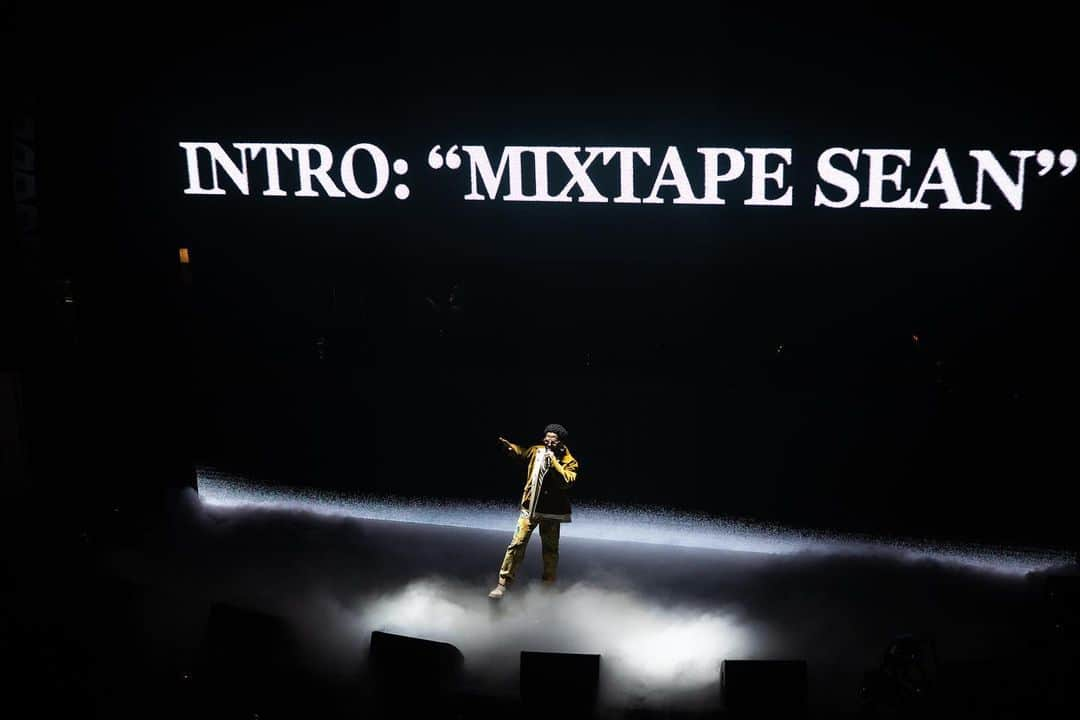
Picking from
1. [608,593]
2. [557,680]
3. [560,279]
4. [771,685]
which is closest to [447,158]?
[560,279]

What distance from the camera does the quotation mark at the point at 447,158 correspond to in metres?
8.09

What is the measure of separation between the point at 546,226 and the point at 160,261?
332 cm

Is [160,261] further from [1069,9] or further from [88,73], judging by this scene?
[1069,9]

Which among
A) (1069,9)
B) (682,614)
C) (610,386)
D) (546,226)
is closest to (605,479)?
(610,386)

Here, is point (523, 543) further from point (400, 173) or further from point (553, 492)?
point (400, 173)

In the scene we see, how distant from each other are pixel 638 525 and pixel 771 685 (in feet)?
8.57

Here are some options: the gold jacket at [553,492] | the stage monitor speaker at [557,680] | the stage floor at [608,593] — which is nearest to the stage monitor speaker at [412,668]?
the stage floor at [608,593]

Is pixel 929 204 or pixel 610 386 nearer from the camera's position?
pixel 929 204

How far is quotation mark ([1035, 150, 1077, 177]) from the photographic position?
23.2 feet

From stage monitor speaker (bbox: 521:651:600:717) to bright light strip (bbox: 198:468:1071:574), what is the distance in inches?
95.7

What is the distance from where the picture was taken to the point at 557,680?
6.37 meters

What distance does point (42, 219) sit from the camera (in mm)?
8820

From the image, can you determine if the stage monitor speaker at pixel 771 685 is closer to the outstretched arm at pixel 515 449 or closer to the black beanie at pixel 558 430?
the black beanie at pixel 558 430

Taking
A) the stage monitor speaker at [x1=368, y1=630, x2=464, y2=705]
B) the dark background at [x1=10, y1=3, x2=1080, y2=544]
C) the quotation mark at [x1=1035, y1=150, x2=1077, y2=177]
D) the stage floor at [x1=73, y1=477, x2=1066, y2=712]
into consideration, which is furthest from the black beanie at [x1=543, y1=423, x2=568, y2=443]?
the quotation mark at [x1=1035, y1=150, x2=1077, y2=177]
